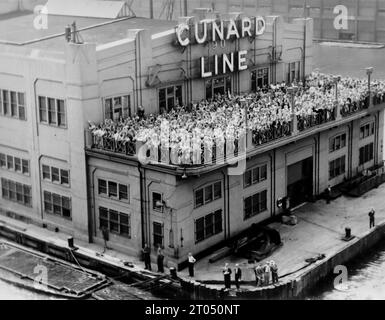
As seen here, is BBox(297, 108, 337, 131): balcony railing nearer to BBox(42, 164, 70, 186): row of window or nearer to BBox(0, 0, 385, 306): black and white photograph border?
BBox(0, 0, 385, 306): black and white photograph border

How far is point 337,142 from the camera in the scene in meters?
59.2

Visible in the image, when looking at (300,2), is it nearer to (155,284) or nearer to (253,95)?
(253,95)

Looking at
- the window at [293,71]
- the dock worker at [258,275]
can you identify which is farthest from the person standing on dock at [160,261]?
the window at [293,71]

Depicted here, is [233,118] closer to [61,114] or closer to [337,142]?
[61,114]

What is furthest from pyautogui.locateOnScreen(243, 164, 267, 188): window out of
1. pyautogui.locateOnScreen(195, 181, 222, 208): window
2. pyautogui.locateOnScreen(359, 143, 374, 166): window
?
pyautogui.locateOnScreen(359, 143, 374, 166): window

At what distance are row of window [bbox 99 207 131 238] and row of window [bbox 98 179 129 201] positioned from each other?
3.10 feet

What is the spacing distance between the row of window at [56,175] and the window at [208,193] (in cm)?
908

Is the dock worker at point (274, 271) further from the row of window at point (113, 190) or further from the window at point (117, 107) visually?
the window at point (117, 107)

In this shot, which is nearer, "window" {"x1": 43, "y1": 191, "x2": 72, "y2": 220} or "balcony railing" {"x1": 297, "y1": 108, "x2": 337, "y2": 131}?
"window" {"x1": 43, "y1": 191, "x2": 72, "y2": 220}

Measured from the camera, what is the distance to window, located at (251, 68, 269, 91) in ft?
197

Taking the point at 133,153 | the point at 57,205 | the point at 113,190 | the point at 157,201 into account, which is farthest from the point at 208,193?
the point at 57,205

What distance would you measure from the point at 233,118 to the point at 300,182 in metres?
8.80

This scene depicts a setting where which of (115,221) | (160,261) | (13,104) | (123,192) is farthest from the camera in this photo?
(13,104)

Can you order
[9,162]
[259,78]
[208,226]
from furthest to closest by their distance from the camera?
[259,78] → [9,162] → [208,226]
